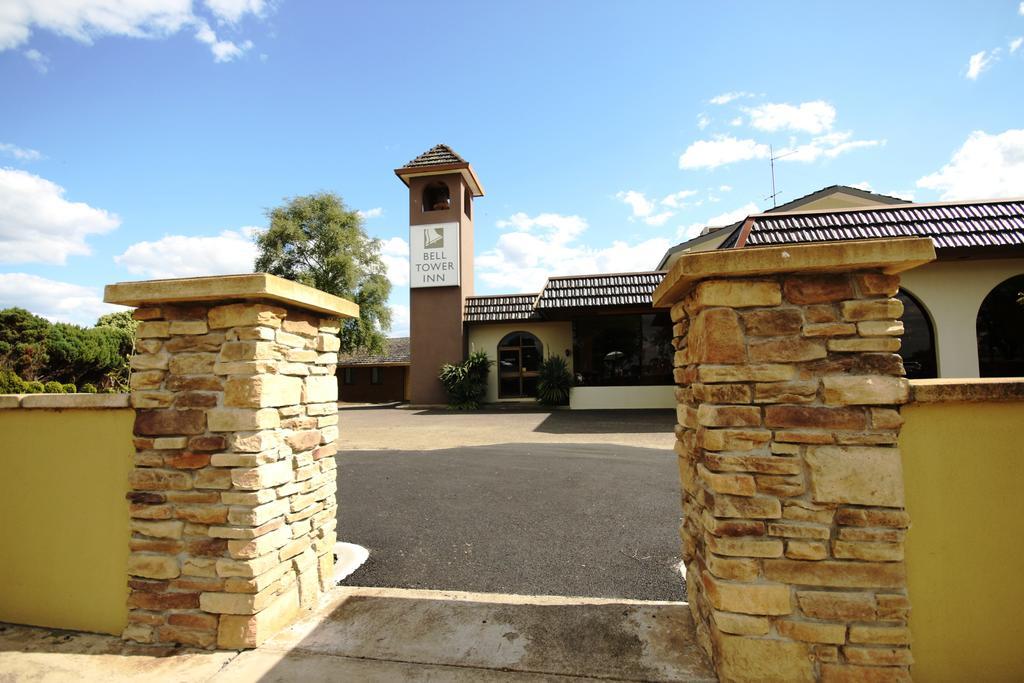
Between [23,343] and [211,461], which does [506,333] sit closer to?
[23,343]

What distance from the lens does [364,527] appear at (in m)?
4.91

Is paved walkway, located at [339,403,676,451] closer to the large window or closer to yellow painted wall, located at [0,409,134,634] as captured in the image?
the large window

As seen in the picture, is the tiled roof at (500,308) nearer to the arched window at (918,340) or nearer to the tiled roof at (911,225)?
the tiled roof at (911,225)

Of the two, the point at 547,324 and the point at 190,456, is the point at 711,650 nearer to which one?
the point at 190,456

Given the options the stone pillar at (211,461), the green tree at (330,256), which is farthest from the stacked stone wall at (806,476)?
the green tree at (330,256)

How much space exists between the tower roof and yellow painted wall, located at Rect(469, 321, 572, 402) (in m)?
5.89

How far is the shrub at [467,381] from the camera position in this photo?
55.9ft

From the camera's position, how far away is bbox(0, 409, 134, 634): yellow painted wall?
2938mm

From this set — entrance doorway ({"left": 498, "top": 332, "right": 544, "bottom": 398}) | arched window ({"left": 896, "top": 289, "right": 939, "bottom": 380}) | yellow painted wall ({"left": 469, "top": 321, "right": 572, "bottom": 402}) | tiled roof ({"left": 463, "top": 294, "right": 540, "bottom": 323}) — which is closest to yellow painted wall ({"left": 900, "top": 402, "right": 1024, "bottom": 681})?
arched window ({"left": 896, "top": 289, "right": 939, "bottom": 380})

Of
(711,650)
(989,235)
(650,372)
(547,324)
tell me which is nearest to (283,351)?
(711,650)

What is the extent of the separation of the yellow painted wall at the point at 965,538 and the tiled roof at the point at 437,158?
17.5 m

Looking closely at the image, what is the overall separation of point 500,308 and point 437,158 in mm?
6400

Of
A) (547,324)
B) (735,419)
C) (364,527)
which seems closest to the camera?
(735,419)

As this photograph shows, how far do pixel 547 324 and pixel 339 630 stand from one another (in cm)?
1502
